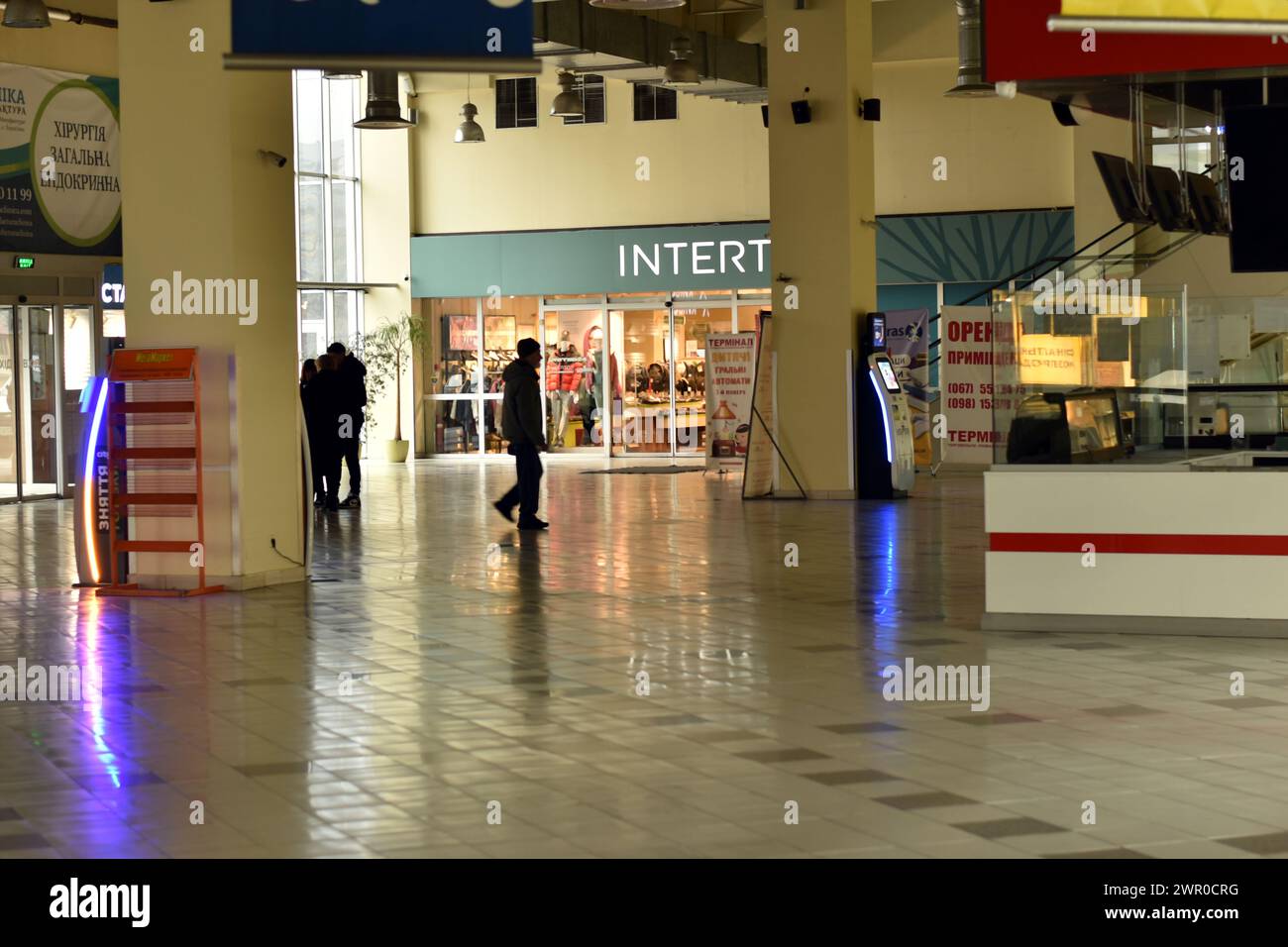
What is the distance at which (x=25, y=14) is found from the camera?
584 inches

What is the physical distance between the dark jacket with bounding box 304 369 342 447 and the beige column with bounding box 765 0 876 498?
14.4 ft

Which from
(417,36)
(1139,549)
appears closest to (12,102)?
(417,36)

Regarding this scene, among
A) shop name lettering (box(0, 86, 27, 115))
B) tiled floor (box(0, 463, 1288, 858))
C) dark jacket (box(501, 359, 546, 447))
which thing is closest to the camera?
tiled floor (box(0, 463, 1288, 858))

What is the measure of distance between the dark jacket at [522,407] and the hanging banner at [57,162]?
651 centimetres

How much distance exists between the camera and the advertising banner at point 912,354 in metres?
19.8

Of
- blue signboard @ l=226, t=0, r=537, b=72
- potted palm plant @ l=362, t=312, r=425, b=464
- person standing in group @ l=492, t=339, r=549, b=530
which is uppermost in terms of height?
blue signboard @ l=226, t=0, r=537, b=72

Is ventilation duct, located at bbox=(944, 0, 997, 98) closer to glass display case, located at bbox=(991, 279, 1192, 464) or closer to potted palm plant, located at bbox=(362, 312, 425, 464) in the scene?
glass display case, located at bbox=(991, 279, 1192, 464)

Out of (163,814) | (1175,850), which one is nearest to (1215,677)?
(1175,850)

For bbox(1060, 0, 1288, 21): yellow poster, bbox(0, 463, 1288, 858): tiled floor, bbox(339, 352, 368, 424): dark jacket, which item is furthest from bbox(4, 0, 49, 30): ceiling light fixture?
bbox(1060, 0, 1288, 21): yellow poster

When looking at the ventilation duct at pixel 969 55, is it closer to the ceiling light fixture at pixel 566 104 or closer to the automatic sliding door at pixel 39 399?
the ceiling light fixture at pixel 566 104

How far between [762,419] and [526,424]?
366 cm

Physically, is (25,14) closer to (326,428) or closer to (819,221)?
(326,428)

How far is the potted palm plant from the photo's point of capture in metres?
27.0

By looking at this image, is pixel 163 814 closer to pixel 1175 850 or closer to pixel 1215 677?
pixel 1175 850
